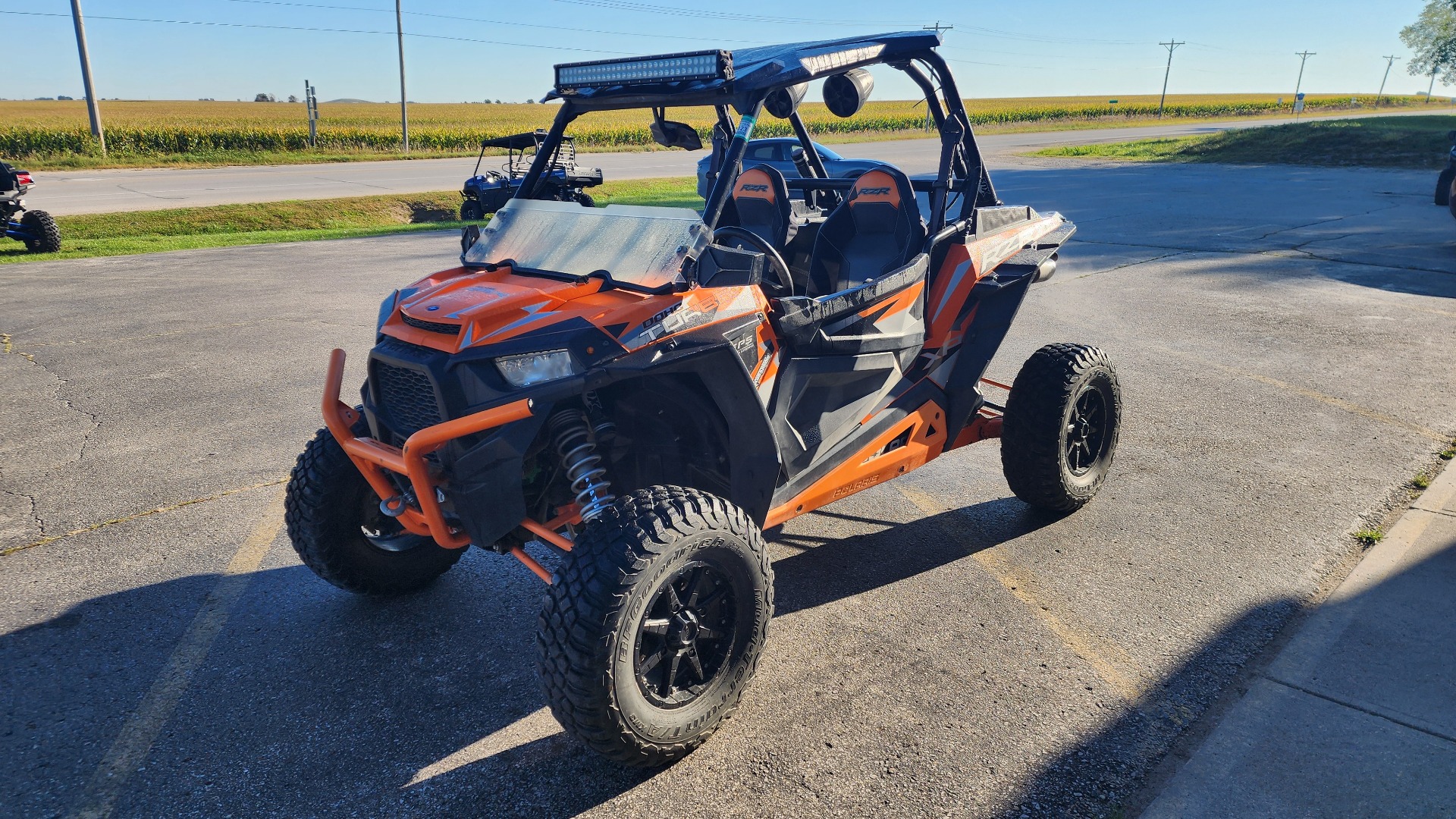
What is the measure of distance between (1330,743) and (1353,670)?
521mm

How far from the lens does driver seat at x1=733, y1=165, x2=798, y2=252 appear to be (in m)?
4.82

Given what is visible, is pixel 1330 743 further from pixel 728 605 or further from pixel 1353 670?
pixel 728 605

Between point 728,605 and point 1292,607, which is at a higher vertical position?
point 728,605

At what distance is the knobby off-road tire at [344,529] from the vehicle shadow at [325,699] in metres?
0.17

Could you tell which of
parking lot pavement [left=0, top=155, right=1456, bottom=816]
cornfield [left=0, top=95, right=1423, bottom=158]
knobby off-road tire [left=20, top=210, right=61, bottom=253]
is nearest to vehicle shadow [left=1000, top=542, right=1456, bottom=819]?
parking lot pavement [left=0, top=155, right=1456, bottom=816]

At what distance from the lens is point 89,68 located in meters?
26.2

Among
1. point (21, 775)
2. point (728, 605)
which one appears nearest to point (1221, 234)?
point (728, 605)

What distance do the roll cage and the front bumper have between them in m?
1.11

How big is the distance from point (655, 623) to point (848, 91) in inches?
108

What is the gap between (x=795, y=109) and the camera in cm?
421

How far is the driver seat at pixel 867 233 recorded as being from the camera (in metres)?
4.60

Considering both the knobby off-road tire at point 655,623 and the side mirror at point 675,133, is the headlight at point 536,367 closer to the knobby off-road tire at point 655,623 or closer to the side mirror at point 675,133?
the knobby off-road tire at point 655,623

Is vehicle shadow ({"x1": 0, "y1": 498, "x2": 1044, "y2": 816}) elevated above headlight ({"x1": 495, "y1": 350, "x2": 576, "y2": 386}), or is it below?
below

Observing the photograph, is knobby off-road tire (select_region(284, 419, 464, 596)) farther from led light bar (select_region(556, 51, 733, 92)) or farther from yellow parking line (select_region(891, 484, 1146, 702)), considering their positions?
yellow parking line (select_region(891, 484, 1146, 702))
